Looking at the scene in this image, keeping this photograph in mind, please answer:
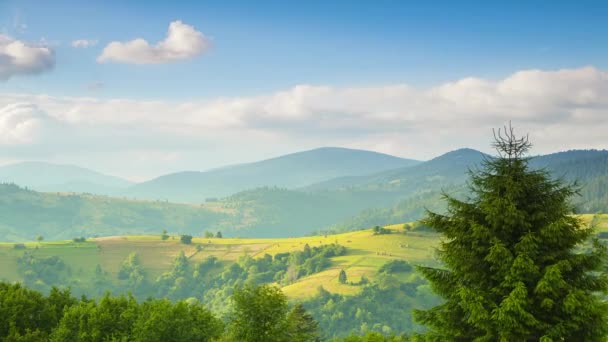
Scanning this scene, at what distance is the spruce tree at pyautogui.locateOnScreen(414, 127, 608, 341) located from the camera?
2511 centimetres

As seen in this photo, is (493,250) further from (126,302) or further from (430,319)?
(126,302)

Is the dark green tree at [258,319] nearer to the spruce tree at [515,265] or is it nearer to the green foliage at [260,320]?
the green foliage at [260,320]

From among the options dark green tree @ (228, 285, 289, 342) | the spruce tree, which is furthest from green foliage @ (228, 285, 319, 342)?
the spruce tree

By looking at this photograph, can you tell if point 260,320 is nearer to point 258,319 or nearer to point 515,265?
point 258,319

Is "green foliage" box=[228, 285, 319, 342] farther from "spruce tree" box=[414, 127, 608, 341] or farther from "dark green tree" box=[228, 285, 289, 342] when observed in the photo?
"spruce tree" box=[414, 127, 608, 341]

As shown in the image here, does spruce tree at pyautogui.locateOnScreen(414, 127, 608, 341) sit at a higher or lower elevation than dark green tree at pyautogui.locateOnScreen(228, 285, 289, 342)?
higher

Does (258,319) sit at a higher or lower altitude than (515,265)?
lower

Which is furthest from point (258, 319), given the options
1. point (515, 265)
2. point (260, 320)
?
point (515, 265)

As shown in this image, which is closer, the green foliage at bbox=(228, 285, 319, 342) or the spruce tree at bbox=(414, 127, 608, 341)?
the spruce tree at bbox=(414, 127, 608, 341)

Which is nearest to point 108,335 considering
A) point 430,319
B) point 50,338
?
point 50,338

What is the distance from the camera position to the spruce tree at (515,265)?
25.1 metres

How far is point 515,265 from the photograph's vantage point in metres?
25.4

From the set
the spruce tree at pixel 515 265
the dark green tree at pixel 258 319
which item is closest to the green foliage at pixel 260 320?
the dark green tree at pixel 258 319

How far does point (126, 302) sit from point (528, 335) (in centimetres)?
4675
